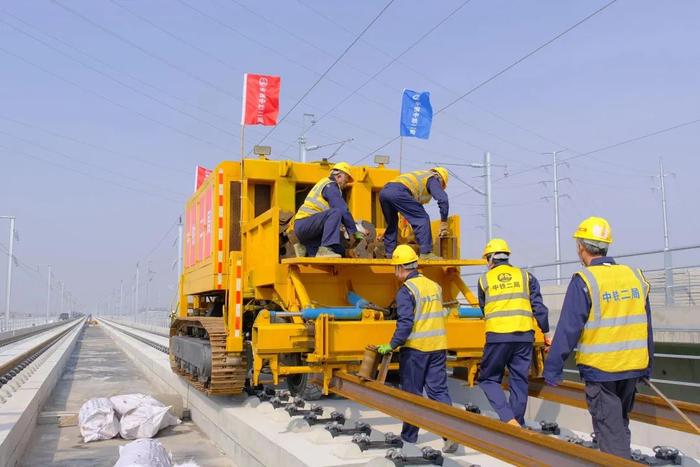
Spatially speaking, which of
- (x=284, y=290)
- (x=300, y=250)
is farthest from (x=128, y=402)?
(x=300, y=250)

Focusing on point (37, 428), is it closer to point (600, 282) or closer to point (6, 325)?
point (600, 282)

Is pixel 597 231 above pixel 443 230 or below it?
below

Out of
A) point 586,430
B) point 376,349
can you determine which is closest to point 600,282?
point 376,349

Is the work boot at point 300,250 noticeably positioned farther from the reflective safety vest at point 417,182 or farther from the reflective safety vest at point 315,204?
the reflective safety vest at point 417,182

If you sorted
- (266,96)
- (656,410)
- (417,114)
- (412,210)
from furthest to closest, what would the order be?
1. (417,114)
2. (266,96)
3. (412,210)
4. (656,410)

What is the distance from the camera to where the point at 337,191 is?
7.14 meters

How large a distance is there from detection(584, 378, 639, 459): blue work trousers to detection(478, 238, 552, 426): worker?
1357 mm

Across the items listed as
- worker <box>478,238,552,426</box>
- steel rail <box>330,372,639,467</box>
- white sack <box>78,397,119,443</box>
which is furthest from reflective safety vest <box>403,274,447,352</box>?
white sack <box>78,397,119,443</box>

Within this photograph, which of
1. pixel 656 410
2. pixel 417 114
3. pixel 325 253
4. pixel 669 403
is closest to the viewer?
pixel 669 403

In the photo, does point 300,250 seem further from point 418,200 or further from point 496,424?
point 496,424

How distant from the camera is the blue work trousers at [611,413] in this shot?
3.73 metres

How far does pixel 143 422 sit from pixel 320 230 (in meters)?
3.69

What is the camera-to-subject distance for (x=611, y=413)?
3.76 meters

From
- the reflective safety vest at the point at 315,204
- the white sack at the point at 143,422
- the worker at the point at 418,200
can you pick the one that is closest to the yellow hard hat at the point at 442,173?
A: the worker at the point at 418,200
